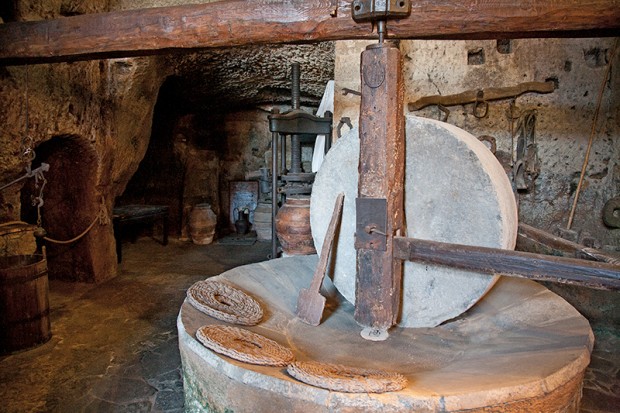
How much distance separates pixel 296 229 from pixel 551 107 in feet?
Result: 8.60

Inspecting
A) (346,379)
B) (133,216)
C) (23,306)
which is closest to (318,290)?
(346,379)

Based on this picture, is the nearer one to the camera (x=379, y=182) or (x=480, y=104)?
(x=379, y=182)

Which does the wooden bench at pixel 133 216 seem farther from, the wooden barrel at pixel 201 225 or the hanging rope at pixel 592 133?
the hanging rope at pixel 592 133

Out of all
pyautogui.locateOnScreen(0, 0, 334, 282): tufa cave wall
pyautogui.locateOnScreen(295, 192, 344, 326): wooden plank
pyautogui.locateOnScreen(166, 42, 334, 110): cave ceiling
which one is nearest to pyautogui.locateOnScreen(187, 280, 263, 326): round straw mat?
pyautogui.locateOnScreen(295, 192, 344, 326): wooden plank

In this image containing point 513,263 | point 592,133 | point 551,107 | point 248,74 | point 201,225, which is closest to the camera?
point 513,263

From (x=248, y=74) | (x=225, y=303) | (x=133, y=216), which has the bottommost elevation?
(x=133, y=216)

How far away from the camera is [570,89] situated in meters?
3.71

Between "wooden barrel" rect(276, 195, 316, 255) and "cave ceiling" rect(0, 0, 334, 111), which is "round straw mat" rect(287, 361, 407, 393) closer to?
"wooden barrel" rect(276, 195, 316, 255)

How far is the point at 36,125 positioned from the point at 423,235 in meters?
3.48

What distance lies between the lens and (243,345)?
70.9 inches

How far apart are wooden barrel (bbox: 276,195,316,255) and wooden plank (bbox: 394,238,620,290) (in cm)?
207

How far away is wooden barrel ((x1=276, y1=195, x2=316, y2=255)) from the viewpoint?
4.10 m

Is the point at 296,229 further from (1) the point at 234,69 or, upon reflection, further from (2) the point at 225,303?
(1) the point at 234,69

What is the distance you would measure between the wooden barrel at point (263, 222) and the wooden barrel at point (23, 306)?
4210mm
